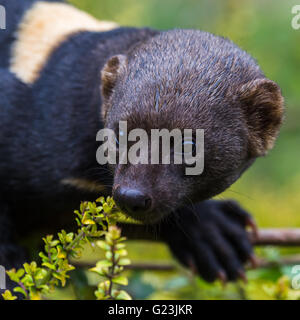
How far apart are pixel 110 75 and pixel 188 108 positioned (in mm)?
585

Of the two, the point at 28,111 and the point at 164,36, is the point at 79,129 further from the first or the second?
the point at 164,36

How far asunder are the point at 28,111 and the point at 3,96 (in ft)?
0.54

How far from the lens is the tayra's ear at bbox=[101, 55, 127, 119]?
3037 mm

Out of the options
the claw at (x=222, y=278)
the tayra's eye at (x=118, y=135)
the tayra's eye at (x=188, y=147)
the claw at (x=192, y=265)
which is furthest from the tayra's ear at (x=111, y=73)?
the claw at (x=222, y=278)

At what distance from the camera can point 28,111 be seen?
345cm

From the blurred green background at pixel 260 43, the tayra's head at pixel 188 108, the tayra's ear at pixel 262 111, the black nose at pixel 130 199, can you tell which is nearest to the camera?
the black nose at pixel 130 199

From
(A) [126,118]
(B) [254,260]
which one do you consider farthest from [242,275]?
(A) [126,118]

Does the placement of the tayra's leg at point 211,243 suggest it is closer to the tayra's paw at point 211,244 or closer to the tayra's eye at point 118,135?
the tayra's paw at point 211,244

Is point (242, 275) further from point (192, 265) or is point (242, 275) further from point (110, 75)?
point (110, 75)

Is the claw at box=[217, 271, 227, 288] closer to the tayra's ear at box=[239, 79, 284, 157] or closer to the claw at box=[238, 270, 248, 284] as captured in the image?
the claw at box=[238, 270, 248, 284]

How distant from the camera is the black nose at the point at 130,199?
2.46 metres

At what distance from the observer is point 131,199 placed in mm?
2455

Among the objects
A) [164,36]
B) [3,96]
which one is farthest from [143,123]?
[3,96]

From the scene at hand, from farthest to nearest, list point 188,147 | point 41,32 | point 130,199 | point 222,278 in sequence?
point 222,278
point 41,32
point 188,147
point 130,199
